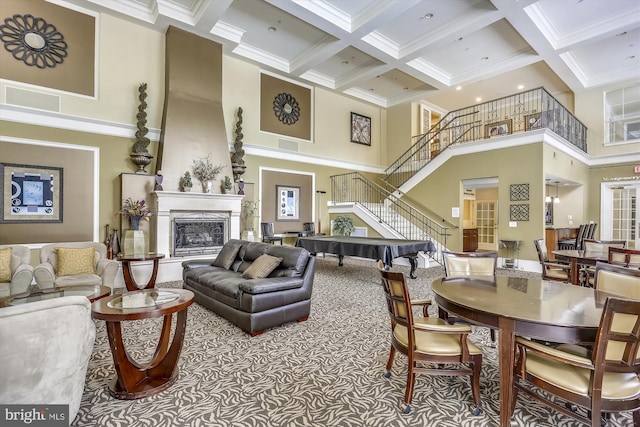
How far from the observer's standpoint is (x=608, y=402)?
1695 mm

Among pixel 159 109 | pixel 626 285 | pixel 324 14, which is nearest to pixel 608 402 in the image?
pixel 626 285

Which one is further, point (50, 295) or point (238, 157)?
point (238, 157)

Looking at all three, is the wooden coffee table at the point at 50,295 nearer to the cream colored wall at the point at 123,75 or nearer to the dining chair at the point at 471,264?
the dining chair at the point at 471,264

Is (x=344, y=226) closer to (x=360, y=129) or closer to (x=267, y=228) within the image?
(x=267, y=228)

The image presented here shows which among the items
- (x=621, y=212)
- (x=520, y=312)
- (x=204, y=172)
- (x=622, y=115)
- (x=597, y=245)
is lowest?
(x=520, y=312)

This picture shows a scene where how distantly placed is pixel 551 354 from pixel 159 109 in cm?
840

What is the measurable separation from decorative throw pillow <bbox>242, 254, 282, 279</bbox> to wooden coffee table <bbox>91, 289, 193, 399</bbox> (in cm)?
133

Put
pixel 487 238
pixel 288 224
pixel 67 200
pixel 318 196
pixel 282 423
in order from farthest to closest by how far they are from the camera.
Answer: pixel 487 238 → pixel 318 196 → pixel 288 224 → pixel 67 200 → pixel 282 423

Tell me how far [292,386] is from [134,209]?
5.64 m

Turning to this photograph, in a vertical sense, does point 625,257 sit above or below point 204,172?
below

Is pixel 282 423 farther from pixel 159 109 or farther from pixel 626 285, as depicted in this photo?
pixel 159 109

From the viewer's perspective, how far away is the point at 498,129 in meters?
9.66

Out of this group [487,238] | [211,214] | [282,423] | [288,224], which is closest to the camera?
[282,423]

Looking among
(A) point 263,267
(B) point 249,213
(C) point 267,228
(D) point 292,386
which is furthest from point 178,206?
(D) point 292,386
